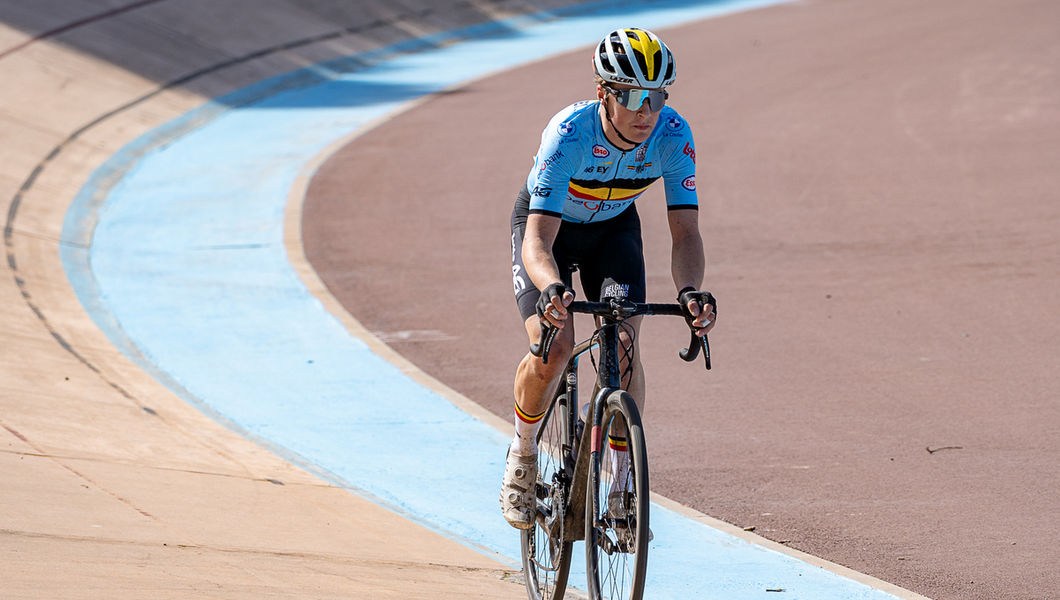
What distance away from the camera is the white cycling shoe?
13.9 ft

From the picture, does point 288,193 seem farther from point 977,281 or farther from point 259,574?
point 259,574

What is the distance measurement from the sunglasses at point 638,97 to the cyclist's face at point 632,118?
0.01m

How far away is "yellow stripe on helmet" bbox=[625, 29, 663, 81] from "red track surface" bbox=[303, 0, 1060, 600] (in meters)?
2.16

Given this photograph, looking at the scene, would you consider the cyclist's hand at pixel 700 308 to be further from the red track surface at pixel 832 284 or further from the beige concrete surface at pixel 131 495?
the red track surface at pixel 832 284

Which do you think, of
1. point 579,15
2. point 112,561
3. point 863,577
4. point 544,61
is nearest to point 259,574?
point 112,561

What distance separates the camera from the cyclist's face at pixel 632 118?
3.83 meters

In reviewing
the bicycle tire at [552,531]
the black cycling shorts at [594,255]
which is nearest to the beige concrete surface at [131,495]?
the bicycle tire at [552,531]

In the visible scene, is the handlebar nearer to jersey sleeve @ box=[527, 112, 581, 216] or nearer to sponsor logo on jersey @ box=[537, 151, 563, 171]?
jersey sleeve @ box=[527, 112, 581, 216]

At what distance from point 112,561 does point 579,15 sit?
72.4 ft

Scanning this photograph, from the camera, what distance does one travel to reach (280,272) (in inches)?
372

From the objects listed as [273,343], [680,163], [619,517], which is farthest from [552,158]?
[273,343]

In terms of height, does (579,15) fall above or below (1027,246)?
above

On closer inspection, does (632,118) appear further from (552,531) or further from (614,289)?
(552,531)

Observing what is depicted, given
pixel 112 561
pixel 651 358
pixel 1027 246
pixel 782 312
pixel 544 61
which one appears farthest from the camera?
pixel 544 61
